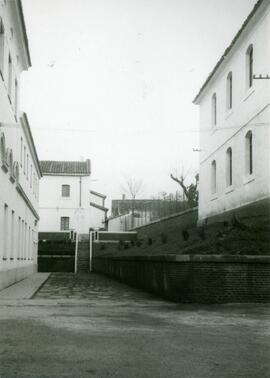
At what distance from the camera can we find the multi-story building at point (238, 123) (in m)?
20.7

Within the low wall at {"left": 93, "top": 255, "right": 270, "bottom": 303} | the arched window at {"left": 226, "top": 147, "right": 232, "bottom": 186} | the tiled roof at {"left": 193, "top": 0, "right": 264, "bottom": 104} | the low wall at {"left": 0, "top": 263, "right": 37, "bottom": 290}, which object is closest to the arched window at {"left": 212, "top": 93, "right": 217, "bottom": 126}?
the tiled roof at {"left": 193, "top": 0, "right": 264, "bottom": 104}

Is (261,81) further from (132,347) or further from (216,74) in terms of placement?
(132,347)

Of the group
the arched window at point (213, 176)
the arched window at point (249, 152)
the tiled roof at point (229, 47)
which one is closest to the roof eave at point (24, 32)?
the tiled roof at point (229, 47)

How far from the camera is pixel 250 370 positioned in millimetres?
6520

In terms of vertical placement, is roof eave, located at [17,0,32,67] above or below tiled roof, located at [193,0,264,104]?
below

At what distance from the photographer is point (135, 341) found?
8516mm

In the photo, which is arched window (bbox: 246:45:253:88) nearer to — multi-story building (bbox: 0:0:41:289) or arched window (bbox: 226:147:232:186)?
arched window (bbox: 226:147:232:186)

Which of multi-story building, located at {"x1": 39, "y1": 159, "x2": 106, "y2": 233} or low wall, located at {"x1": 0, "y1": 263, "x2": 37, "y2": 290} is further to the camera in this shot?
multi-story building, located at {"x1": 39, "y1": 159, "x2": 106, "y2": 233}

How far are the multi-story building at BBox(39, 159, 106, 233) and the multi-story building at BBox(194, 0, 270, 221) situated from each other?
3174 centimetres

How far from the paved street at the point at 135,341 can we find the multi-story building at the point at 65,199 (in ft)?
157

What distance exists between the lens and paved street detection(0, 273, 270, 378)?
656 centimetres

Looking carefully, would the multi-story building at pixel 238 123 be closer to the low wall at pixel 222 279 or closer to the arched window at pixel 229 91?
the arched window at pixel 229 91

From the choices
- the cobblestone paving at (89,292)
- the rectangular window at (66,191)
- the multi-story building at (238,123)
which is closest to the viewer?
the cobblestone paving at (89,292)

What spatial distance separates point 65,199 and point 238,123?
131 ft
